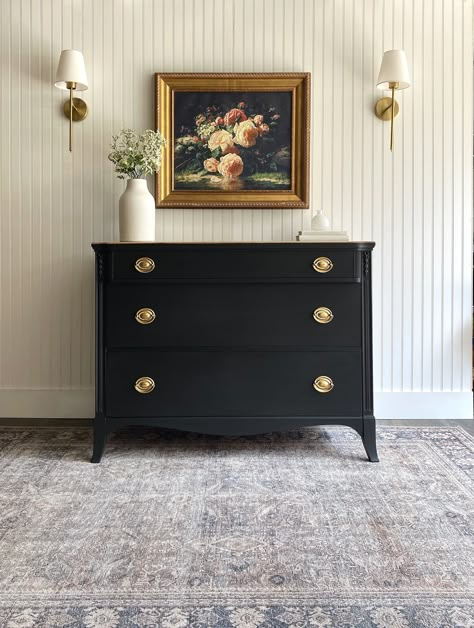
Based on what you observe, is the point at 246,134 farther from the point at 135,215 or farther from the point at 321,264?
the point at 321,264

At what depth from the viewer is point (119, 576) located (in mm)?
1453

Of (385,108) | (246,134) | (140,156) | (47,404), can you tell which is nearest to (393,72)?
(385,108)

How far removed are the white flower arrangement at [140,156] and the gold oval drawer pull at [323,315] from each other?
1.09m

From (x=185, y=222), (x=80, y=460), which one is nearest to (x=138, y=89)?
(x=185, y=222)

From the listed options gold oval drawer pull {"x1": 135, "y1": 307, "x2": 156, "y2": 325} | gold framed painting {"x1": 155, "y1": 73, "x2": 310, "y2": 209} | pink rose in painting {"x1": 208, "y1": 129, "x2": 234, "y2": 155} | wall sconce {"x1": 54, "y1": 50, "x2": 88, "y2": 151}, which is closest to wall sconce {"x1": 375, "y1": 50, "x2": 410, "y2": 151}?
gold framed painting {"x1": 155, "y1": 73, "x2": 310, "y2": 209}

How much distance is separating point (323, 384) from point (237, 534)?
87 cm

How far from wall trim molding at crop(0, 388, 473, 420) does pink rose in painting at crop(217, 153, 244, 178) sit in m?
1.41

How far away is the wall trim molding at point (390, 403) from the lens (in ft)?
9.98

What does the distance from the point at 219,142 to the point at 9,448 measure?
1.88 metres

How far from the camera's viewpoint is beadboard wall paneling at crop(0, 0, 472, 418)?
2953mm

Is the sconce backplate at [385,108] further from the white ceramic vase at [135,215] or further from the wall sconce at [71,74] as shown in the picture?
the wall sconce at [71,74]

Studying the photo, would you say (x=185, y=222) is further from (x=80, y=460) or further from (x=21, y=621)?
(x=21, y=621)

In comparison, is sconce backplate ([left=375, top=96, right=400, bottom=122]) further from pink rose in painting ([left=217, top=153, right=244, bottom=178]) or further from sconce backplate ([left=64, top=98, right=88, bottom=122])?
sconce backplate ([left=64, top=98, right=88, bottom=122])

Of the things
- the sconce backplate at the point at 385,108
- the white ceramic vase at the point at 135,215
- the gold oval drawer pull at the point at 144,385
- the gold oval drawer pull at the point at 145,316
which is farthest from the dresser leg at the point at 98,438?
the sconce backplate at the point at 385,108
